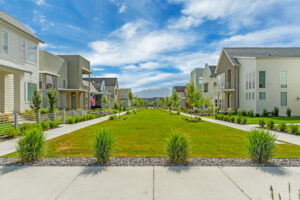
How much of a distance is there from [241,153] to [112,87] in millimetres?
51238

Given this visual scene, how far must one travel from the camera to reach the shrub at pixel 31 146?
5.01 m

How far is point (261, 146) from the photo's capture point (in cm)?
495

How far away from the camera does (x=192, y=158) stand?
5.46 m

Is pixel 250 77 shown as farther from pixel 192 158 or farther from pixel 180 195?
pixel 180 195

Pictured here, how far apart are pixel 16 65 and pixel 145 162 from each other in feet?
47.2

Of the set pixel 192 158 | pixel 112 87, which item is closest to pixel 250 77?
pixel 192 158

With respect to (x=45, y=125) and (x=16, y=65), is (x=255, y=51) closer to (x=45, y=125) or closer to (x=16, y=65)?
(x=45, y=125)

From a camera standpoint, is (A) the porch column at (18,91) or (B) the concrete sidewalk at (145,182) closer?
(B) the concrete sidewalk at (145,182)

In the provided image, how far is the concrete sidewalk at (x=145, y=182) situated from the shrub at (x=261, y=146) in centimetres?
42

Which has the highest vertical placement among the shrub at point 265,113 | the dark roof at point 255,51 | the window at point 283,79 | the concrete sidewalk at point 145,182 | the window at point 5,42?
the dark roof at point 255,51

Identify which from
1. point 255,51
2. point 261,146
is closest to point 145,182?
point 261,146

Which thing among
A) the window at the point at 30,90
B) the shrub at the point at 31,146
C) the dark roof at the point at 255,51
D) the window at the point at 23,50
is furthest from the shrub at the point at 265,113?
the window at the point at 23,50

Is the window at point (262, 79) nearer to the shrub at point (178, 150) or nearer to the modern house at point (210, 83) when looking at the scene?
the modern house at point (210, 83)

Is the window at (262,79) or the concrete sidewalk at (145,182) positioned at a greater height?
the window at (262,79)
